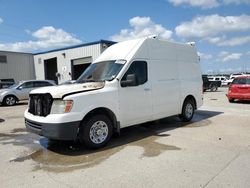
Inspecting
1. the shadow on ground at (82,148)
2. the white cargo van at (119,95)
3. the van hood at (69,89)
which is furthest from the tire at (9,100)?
the van hood at (69,89)

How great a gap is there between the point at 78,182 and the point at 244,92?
39.8 ft

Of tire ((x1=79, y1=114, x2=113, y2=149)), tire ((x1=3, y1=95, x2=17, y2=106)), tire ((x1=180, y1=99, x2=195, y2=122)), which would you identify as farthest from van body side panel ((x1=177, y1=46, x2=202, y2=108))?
tire ((x1=3, y1=95, x2=17, y2=106))

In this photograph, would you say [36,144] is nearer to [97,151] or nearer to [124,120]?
[97,151]

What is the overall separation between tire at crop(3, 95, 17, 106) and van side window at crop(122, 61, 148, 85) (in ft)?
40.4

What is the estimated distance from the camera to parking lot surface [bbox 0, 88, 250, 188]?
12.6 ft

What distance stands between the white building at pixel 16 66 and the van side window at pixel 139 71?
22618 mm

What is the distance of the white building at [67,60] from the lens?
2116 centimetres

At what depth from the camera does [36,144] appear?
625 cm

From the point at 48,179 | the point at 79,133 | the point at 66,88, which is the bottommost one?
the point at 48,179

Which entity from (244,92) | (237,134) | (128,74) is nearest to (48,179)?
(128,74)

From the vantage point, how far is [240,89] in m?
13.7

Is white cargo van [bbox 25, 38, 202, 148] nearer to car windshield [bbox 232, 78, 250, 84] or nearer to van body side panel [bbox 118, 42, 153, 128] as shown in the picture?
van body side panel [bbox 118, 42, 153, 128]

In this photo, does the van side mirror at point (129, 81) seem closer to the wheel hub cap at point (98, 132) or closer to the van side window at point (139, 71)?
the van side window at point (139, 71)

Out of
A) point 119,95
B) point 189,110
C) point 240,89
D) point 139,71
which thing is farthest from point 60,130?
point 240,89
